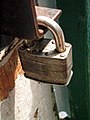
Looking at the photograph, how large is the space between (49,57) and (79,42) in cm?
50

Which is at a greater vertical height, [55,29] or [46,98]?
[55,29]

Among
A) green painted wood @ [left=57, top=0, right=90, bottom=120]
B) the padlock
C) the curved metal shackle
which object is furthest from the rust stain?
green painted wood @ [left=57, top=0, right=90, bottom=120]

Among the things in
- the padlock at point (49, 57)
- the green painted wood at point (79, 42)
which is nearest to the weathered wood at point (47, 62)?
the padlock at point (49, 57)

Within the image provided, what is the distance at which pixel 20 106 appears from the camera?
873 mm

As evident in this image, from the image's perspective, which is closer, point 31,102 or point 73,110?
point 31,102

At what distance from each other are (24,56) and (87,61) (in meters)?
0.56

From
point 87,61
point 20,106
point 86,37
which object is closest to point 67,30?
Answer: point 86,37

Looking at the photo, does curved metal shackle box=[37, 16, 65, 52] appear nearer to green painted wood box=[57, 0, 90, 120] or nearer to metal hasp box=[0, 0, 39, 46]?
metal hasp box=[0, 0, 39, 46]

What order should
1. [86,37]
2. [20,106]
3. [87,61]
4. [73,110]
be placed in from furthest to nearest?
[73,110] < [87,61] < [86,37] < [20,106]

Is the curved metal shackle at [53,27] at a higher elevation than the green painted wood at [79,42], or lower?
higher

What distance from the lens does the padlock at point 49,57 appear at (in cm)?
64

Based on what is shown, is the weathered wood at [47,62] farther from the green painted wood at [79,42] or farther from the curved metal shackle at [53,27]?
the green painted wood at [79,42]

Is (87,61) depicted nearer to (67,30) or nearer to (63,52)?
(67,30)

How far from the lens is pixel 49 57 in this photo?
661mm
